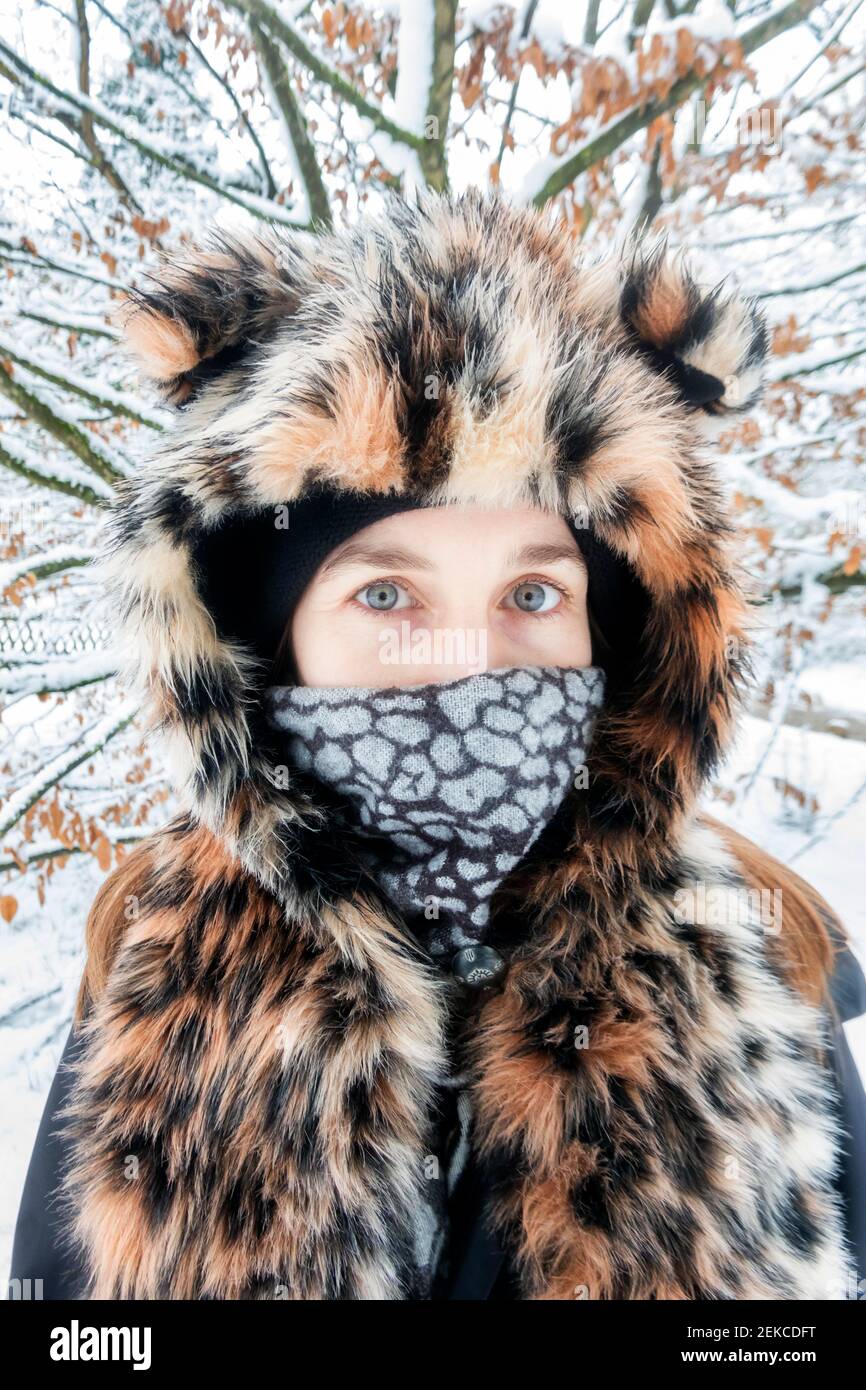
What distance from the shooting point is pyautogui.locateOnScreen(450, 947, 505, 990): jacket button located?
958 mm

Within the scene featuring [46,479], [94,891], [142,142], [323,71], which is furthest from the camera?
[94,891]

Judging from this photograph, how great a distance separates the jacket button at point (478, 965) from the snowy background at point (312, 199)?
1277 millimetres

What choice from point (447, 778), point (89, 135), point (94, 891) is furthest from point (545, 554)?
point (94, 891)

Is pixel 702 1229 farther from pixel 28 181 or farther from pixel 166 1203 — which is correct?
pixel 28 181

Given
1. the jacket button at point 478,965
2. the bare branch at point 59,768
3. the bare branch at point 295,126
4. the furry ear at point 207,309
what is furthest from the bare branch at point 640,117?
the jacket button at point 478,965

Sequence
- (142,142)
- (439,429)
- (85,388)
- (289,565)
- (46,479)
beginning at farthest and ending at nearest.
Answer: (46,479)
(85,388)
(142,142)
(289,565)
(439,429)

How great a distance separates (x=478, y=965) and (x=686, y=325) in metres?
0.89

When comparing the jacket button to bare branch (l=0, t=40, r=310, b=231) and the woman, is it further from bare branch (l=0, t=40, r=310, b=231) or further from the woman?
bare branch (l=0, t=40, r=310, b=231)

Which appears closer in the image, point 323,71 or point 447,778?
point 447,778

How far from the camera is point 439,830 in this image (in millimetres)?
931

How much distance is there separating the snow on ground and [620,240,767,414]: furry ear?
6.47 ft

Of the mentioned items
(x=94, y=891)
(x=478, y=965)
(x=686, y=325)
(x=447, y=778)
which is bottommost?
(x=94, y=891)

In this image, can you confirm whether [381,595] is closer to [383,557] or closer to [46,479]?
[383,557]

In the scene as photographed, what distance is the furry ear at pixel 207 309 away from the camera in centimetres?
94
